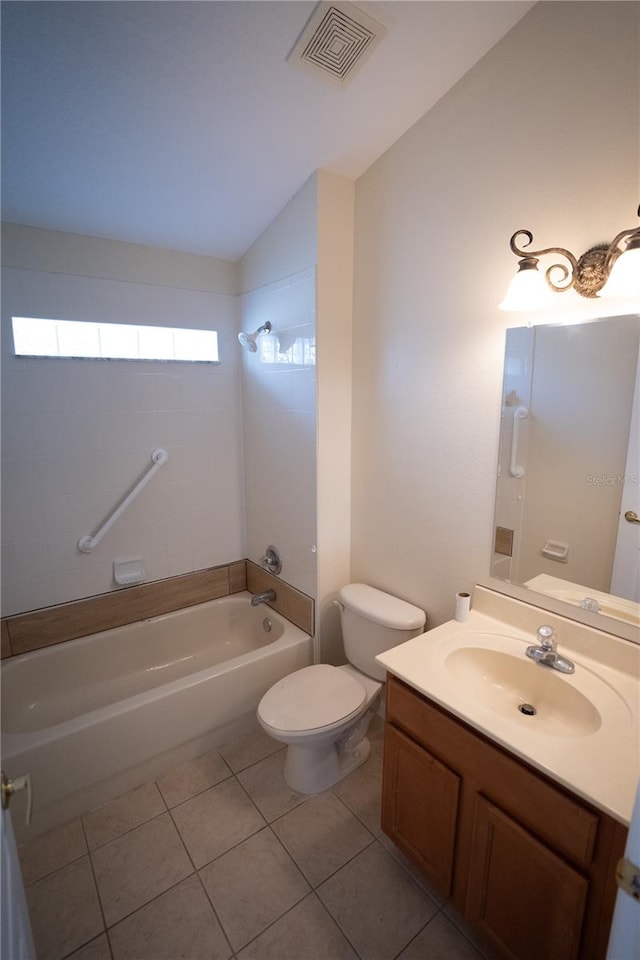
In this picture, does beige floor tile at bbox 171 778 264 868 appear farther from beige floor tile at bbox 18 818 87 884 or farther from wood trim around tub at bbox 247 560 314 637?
wood trim around tub at bbox 247 560 314 637

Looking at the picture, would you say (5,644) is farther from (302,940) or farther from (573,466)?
(573,466)

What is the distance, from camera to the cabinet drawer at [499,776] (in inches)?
36.4

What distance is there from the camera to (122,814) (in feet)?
5.66

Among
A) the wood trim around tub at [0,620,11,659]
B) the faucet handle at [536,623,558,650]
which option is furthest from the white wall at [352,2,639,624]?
the wood trim around tub at [0,620,11,659]

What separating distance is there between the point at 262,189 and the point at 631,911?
7.91 feet

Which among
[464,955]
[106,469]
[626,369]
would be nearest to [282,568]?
[106,469]

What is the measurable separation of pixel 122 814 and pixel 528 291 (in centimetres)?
242

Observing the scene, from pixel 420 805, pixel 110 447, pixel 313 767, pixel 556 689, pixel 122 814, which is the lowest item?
pixel 122 814

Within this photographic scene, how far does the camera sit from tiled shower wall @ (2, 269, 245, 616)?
200 cm

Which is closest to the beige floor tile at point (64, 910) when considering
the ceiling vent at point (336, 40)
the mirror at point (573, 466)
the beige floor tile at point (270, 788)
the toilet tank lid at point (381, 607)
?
the beige floor tile at point (270, 788)

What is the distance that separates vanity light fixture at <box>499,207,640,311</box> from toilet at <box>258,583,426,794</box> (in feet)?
4.11

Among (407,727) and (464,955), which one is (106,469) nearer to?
(407,727)

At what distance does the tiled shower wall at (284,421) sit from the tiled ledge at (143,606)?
151 mm

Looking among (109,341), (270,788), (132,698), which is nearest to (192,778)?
(270,788)
